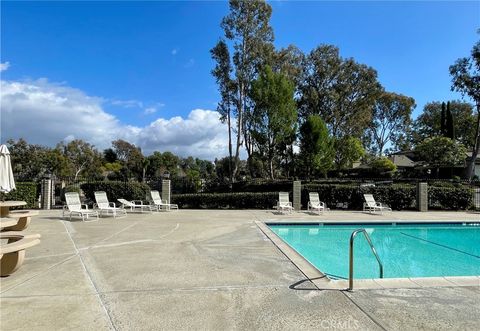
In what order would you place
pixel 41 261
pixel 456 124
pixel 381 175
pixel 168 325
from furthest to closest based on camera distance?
pixel 456 124
pixel 381 175
pixel 41 261
pixel 168 325

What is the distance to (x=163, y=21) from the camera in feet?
50.1

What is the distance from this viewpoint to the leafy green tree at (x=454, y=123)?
5197 centimetres

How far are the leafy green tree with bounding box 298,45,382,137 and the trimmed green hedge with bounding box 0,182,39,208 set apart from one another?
2509 centimetres

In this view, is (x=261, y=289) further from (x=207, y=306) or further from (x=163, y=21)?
(x=163, y=21)

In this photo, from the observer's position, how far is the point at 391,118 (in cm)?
5447

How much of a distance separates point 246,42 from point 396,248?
20.4 metres

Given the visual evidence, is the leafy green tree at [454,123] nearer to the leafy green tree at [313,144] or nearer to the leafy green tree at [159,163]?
the leafy green tree at [313,144]

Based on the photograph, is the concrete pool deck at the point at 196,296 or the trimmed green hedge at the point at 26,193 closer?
the concrete pool deck at the point at 196,296

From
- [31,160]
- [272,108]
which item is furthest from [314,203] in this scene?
[31,160]

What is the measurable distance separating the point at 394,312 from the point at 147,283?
3469 millimetres

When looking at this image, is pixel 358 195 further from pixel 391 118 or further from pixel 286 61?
pixel 391 118

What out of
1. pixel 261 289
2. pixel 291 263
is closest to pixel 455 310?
pixel 261 289

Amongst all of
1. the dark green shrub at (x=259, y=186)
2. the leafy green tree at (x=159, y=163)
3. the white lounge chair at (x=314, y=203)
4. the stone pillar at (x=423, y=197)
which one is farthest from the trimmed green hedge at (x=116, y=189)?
the leafy green tree at (x=159, y=163)

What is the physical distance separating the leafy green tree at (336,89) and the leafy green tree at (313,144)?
8.92m
